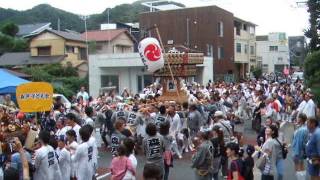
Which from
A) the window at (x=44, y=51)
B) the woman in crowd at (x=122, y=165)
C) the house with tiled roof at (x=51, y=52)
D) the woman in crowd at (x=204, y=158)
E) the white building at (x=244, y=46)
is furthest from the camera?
the white building at (x=244, y=46)

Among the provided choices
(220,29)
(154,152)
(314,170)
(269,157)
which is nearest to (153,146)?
(154,152)

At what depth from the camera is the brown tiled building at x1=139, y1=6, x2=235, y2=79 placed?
47438mm

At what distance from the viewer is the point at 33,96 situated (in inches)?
413

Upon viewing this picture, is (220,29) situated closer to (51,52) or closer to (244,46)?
(244,46)

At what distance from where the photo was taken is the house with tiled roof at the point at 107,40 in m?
48.4

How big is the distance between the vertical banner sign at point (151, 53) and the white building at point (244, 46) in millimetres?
37100

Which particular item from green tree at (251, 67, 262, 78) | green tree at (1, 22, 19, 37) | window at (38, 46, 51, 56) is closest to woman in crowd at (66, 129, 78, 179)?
window at (38, 46, 51, 56)

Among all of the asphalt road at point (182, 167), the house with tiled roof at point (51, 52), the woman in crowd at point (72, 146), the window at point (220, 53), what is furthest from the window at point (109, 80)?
the woman in crowd at point (72, 146)

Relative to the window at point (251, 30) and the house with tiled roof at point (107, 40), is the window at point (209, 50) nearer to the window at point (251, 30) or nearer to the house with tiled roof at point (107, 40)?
the house with tiled roof at point (107, 40)

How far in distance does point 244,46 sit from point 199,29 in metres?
12.8

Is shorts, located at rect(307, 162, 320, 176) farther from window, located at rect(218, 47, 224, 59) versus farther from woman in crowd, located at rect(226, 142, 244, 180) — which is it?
window, located at rect(218, 47, 224, 59)

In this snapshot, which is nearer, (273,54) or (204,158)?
(204,158)

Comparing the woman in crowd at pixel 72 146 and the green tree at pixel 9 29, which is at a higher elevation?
the green tree at pixel 9 29

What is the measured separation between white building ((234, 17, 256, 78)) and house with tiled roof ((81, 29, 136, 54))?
13.4m
